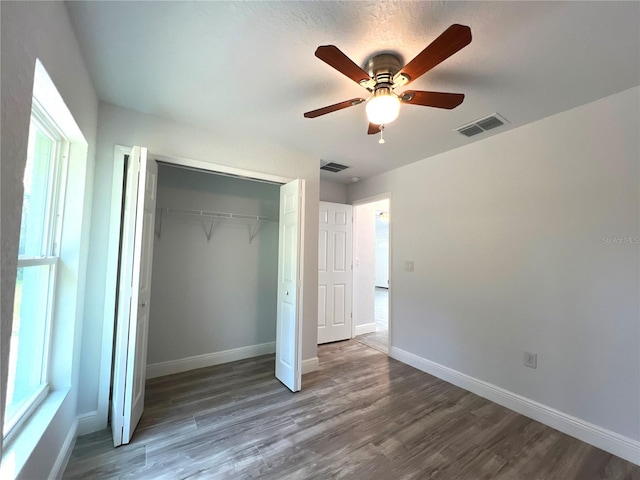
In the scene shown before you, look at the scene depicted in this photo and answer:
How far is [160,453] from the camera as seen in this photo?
179cm

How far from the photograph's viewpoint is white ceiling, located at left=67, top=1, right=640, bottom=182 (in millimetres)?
1330

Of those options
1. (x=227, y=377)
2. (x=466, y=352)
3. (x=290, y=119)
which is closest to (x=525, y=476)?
(x=466, y=352)

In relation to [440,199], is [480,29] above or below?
above

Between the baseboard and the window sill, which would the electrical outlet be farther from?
the window sill

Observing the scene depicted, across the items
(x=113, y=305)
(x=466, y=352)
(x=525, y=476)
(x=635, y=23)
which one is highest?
(x=635, y=23)

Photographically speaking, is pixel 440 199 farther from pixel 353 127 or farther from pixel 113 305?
pixel 113 305

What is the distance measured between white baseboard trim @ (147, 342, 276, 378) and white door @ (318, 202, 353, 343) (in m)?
0.90

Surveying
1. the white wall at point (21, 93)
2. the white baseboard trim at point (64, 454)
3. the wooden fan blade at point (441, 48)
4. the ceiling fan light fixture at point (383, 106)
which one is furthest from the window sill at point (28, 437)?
the wooden fan blade at point (441, 48)

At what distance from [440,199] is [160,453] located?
3397mm

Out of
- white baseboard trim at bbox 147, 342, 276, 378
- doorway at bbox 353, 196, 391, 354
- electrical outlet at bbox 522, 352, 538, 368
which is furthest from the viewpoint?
doorway at bbox 353, 196, 391, 354

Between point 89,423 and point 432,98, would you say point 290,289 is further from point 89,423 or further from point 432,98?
point 432,98

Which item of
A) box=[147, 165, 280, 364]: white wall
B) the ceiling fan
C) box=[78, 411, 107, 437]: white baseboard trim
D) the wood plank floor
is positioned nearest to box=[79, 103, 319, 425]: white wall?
box=[78, 411, 107, 437]: white baseboard trim

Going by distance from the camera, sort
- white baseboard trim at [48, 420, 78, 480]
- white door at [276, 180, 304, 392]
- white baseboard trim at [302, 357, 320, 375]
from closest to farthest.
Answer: white baseboard trim at [48, 420, 78, 480] < white door at [276, 180, 304, 392] < white baseboard trim at [302, 357, 320, 375]

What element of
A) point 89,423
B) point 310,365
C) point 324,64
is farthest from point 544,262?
point 89,423
